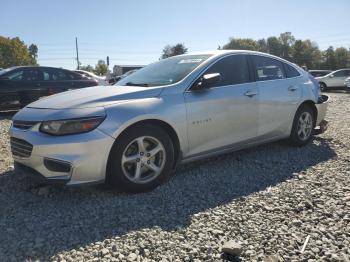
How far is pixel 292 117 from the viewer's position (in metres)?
5.54

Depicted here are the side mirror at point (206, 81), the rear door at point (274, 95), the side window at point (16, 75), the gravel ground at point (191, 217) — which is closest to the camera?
the gravel ground at point (191, 217)

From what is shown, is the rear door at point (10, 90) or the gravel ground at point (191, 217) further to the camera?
the rear door at point (10, 90)

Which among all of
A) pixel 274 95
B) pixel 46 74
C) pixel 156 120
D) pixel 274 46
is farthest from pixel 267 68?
pixel 274 46

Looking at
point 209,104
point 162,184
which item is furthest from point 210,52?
point 162,184

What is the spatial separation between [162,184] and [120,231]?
1.11 metres

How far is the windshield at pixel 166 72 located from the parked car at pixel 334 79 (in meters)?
21.7

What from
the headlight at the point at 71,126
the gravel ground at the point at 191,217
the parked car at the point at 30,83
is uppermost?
the parked car at the point at 30,83

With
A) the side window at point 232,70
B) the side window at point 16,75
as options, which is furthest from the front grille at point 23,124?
the side window at point 16,75

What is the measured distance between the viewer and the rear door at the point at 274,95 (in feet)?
16.5

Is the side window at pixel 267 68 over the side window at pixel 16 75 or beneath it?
beneath

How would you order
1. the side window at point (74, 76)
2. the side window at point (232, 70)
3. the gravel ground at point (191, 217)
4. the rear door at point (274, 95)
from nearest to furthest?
the gravel ground at point (191, 217), the side window at point (232, 70), the rear door at point (274, 95), the side window at point (74, 76)

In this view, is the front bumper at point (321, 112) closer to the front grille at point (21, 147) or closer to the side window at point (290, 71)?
the side window at point (290, 71)

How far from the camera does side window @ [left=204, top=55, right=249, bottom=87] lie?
4605mm

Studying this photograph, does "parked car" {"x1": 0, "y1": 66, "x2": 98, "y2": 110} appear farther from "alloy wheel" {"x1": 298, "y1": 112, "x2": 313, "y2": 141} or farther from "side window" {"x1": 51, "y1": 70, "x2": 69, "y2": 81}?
"alloy wheel" {"x1": 298, "y1": 112, "x2": 313, "y2": 141}
